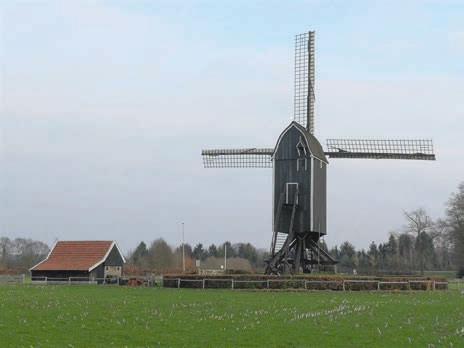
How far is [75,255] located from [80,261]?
1.29 m

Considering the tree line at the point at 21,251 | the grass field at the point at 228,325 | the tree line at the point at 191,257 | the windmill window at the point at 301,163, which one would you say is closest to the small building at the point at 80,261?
the tree line at the point at 191,257

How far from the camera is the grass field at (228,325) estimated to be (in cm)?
1382

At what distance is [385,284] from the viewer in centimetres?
3759

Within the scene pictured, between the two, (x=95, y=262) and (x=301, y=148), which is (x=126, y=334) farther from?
(x=95, y=262)

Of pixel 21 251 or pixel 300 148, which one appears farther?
pixel 21 251

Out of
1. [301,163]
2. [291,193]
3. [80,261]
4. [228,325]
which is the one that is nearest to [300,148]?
[301,163]

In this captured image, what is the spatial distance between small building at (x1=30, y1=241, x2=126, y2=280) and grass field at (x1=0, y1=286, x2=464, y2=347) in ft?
123

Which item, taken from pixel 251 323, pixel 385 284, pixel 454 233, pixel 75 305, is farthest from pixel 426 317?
pixel 454 233

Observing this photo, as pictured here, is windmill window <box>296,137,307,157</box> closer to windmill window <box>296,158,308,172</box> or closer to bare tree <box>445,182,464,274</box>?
windmill window <box>296,158,308,172</box>

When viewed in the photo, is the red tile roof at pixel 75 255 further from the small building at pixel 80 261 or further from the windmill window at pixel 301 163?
the windmill window at pixel 301 163

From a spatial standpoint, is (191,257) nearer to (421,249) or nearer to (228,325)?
(421,249)

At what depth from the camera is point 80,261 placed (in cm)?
6159

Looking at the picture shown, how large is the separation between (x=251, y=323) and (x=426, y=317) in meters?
5.67

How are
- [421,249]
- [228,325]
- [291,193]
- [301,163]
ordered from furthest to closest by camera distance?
1. [421,249]
2. [291,193]
3. [301,163]
4. [228,325]
